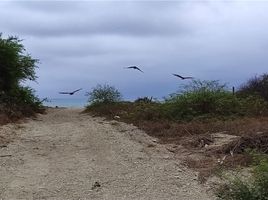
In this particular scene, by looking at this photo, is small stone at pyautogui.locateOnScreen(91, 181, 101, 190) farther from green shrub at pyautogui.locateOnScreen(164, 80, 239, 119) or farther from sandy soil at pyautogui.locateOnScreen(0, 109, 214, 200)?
green shrub at pyautogui.locateOnScreen(164, 80, 239, 119)

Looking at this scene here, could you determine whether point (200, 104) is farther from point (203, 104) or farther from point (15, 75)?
point (15, 75)

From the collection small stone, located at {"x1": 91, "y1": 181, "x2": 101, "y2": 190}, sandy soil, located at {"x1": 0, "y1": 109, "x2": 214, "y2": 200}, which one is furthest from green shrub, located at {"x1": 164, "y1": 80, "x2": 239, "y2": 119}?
small stone, located at {"x1": 91, "y1": 181, "x2": 101, "y2": 190}

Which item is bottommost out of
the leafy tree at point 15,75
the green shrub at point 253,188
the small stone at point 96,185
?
the small stone at point 96,185

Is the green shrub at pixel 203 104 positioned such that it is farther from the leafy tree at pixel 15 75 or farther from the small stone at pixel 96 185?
the small stone at pixel 96 185

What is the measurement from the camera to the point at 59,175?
10.4 meters

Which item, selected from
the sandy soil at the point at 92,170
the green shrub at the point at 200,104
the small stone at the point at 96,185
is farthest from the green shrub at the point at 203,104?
the small stone at the point at 96,185

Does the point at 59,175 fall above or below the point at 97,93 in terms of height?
below

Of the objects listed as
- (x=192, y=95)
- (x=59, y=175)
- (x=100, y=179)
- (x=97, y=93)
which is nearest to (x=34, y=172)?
(x=59, y=175)

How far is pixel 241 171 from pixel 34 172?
403cm

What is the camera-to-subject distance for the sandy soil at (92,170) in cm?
889

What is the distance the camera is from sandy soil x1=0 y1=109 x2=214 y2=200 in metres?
8.89

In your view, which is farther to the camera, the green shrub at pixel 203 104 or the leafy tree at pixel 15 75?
the leafy tree at pixel 15 75

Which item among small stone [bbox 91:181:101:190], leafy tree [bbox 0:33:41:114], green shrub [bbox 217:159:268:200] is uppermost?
leafy tree [bbox 0:33:41:114]

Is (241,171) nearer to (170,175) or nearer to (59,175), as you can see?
(170,175)
